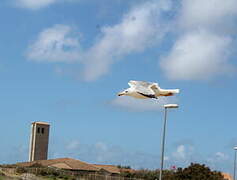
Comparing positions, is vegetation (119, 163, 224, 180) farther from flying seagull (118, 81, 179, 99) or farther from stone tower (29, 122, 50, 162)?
stone tower (29, 122, 50, 162)

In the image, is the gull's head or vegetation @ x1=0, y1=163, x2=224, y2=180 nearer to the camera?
the gull's head

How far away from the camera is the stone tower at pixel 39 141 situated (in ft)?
348

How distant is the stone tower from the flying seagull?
91675 millimetres

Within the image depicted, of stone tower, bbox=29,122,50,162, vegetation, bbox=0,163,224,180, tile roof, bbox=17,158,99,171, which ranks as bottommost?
vegetation, bbox=0,163,224,180

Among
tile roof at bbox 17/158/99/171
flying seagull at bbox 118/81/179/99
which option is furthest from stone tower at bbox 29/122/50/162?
flying seagull at bbox 118/81/179/99

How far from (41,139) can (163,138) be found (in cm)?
8440

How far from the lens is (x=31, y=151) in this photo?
351ft

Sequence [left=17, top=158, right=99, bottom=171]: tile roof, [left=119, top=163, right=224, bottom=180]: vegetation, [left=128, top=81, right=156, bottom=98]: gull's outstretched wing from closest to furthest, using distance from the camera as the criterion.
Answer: [left=128, top=81, right=156, bottom=98]: gull's outstretched wing < [left=119, top=163, right=224, bottom=180]: vegetation < [left=17, top=158, right=99, bottom=171]: tile roof

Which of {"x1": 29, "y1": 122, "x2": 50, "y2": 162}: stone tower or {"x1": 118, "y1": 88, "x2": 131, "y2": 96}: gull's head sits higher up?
{"x1": 29, "y1": 122, "x2": 50, "y2": 162}: stone tower

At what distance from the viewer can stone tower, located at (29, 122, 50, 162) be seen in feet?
348

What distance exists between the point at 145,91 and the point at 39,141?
93.8m

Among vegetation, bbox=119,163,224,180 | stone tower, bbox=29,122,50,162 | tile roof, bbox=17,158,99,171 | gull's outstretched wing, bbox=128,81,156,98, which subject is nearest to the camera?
gull's outstretched wing, bbox=128,81,156,98

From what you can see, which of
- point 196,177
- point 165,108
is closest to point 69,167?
point 196,177

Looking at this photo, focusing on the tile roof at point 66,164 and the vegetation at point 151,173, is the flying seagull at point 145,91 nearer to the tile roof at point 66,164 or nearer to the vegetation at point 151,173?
the vegetation at point 151,173
